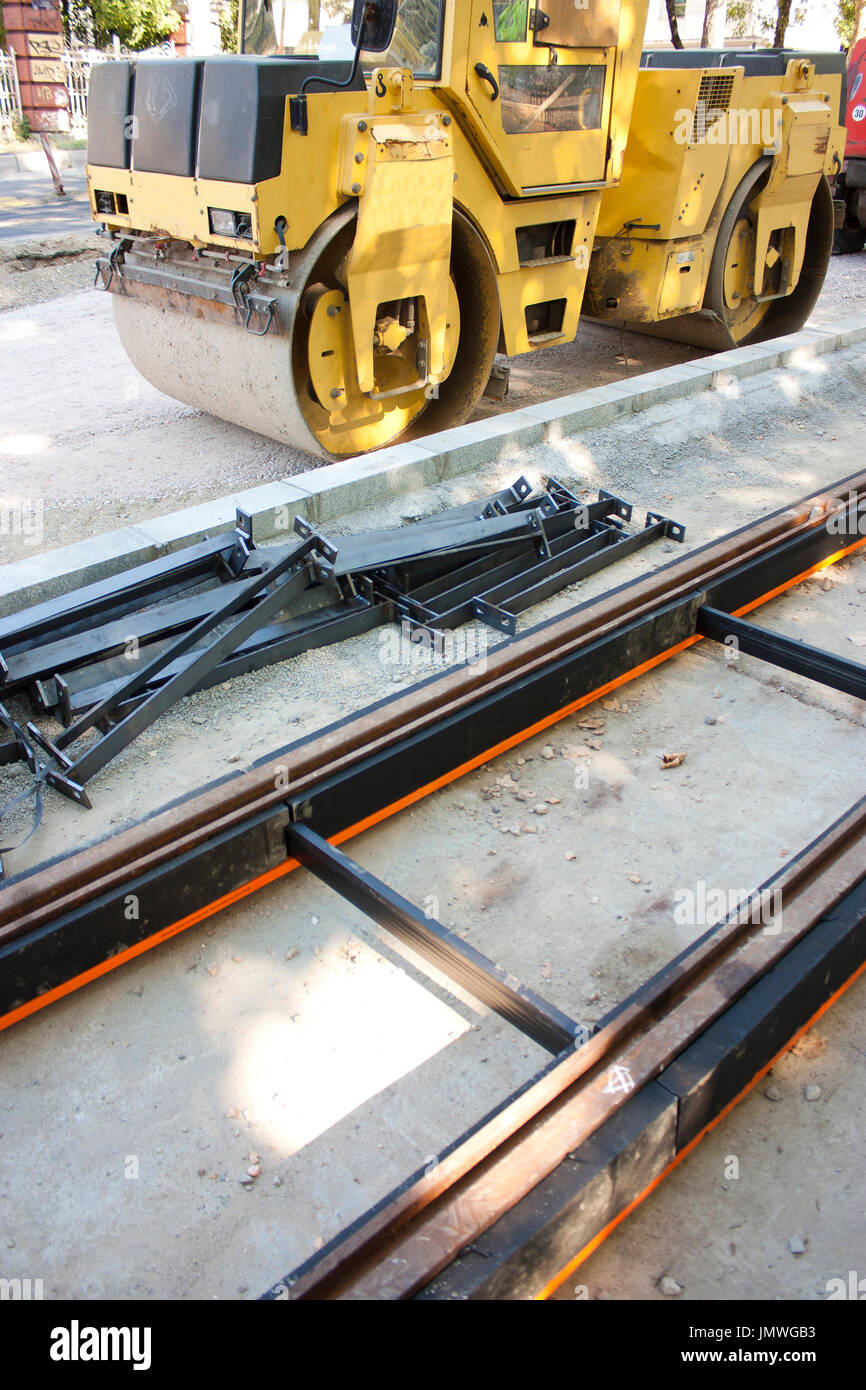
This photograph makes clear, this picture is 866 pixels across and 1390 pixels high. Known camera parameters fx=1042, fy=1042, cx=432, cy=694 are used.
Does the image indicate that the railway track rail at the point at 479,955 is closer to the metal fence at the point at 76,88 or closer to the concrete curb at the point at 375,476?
the concrete curb at the point at 375,476

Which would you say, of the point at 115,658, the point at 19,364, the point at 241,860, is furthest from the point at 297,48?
the point at 241,860

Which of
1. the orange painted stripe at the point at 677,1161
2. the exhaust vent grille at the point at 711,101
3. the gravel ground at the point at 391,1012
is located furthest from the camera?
the exhaust vent grille at the point at 711,101

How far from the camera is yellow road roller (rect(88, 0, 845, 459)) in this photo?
541 centimetres

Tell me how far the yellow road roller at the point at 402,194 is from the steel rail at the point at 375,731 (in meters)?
2.42

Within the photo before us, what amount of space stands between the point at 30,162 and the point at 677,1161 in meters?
21.4

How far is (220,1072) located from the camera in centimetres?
280

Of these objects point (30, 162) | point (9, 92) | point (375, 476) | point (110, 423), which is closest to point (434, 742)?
point (375, 476)

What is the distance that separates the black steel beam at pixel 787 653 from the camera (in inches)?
160

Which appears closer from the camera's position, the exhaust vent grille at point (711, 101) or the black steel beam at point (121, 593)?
the black steel beam at point (121, 593)

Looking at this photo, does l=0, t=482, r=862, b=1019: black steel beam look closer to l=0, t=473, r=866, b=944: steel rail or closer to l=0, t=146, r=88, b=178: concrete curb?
l=0, t=473, r=866, b=944: steel rail

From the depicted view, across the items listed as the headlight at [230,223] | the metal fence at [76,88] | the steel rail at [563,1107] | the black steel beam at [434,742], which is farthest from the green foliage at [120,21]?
the steel rail at [563,1107]

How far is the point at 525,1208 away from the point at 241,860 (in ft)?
4.74

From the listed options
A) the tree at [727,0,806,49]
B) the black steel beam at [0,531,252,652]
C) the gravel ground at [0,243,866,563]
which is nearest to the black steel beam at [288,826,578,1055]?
the black steel beam at [0,531,252,652]
